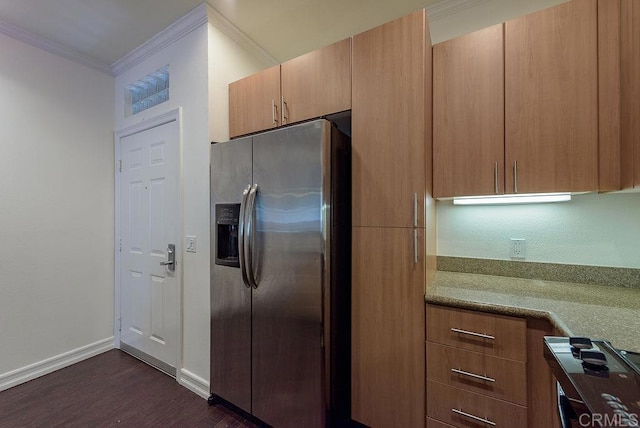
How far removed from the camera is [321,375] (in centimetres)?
140

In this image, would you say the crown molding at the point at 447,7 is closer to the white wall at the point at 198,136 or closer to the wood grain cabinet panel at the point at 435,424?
the white wall at the point at 198,136

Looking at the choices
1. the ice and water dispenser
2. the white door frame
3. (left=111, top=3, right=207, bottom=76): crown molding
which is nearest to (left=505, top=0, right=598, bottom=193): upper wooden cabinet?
the ice and water dispenser

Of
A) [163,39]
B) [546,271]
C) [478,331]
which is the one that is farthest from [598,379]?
[163,39]

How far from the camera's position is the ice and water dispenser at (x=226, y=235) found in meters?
1.76

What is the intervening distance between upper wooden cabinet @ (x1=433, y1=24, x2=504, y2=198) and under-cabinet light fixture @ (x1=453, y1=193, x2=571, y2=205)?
0.15 m

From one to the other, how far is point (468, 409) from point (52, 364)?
126 inches

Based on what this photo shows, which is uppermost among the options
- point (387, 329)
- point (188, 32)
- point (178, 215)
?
point (188, 32)

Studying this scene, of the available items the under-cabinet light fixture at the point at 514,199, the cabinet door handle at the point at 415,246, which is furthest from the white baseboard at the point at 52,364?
the under-cabinet light fixture at the point at 514,199

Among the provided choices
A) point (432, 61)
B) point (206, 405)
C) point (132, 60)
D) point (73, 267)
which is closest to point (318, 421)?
point (206, 405)

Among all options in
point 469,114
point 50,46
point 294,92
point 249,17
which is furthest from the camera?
point 50,46

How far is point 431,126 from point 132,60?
2770mm

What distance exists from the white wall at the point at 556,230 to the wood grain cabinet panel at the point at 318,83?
3.57 ft

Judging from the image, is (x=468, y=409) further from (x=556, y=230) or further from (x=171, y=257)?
(x=171, y=257)

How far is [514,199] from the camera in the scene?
1619 millimetres
